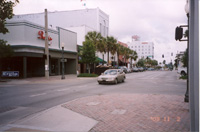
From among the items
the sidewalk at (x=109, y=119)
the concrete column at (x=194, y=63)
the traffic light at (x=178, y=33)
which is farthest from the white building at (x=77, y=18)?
the concrete column at (x=194, y=63)

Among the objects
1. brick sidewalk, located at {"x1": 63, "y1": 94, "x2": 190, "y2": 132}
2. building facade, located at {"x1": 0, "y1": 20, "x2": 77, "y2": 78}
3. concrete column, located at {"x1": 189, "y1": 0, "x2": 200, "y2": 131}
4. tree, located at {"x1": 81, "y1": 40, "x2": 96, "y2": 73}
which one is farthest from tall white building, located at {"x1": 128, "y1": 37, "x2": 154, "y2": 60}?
concrete column, located at {"x1": 189, "y1": 0, "x2": 200, "y2": 131}

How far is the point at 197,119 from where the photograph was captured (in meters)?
2.96

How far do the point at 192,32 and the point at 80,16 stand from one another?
51.4m

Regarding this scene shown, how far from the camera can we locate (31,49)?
26.4 m

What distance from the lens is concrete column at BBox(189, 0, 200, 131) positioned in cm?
293

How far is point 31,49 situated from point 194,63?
25944 millimetres

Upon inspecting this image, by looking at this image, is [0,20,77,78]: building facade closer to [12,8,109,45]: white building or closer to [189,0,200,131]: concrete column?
[12,8,109,45]: white building

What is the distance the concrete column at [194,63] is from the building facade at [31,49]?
22.1 metres

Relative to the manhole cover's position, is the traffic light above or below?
above

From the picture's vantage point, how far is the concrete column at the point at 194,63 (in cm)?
293

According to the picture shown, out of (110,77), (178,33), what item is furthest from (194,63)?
(110,77)

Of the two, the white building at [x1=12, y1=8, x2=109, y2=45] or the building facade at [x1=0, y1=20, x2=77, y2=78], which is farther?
the white building at [x1=12, y1=8, x2=109, y2=45]

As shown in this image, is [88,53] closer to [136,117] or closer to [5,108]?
[5,108]

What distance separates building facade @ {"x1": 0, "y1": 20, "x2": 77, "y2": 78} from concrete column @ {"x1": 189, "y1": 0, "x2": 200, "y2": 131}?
2210 centimetres
